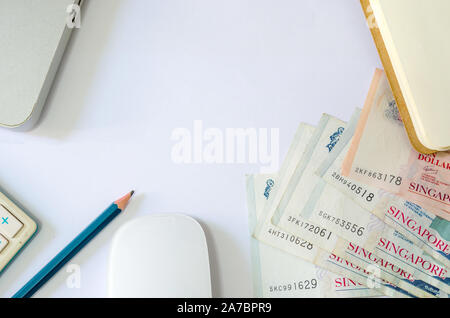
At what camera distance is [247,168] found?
474 mm

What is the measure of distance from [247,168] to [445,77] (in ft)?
0.76

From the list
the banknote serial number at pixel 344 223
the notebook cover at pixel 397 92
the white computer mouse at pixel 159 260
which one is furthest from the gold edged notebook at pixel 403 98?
the white computer mouse at pixel 159 260

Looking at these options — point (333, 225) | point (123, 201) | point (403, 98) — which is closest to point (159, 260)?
point (123, 201)

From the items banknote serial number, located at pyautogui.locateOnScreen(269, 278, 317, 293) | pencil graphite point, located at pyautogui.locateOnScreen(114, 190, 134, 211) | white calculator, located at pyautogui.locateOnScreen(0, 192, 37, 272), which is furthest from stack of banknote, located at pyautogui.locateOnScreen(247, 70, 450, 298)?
white calculator, located at pyautogui.locateOnScreen(0, 192, 37, 272)

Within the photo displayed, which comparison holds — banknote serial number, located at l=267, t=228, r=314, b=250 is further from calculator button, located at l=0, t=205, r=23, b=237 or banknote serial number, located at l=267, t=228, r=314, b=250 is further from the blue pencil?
calculator button, located at l=0, t=205, r=23, b=237

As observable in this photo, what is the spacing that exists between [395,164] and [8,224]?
1.40 ft

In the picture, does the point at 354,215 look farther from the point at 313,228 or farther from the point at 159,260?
the point at 159,260

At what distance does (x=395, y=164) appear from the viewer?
0.48m

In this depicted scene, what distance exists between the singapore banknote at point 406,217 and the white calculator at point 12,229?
0.34m

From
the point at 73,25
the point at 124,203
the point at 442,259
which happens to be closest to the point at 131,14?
the point at 73,25

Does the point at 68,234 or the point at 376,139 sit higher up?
the point at 376,139

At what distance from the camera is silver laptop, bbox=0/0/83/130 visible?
43 centimetres
